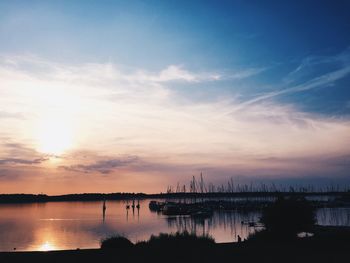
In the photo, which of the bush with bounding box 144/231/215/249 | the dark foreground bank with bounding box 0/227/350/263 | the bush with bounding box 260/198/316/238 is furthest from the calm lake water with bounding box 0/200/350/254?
the dark foreground bank with bounding box 0/227/350/263

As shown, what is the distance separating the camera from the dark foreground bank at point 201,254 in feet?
59.3

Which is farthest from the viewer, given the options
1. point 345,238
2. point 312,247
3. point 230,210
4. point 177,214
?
point 230,210

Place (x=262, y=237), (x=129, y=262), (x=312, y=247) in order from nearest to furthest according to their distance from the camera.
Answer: (x=129, y=262)
(x=312, y=247)
(x=262, y=237)

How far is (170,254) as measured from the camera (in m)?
19.5

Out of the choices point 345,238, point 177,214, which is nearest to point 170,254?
point 345,238

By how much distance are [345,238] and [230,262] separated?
1260cm

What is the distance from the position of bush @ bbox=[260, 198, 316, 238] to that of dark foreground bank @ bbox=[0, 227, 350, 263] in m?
7.56

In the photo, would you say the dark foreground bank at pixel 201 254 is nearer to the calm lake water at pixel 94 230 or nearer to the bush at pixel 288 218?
the bush at pixel 288 218

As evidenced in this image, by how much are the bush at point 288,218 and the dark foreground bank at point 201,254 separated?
7.56 meters

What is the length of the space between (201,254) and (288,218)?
13.8m

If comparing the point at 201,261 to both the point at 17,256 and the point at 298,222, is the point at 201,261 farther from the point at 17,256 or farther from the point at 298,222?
the point at 298,222

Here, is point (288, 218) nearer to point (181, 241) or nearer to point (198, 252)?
point (181, 241)

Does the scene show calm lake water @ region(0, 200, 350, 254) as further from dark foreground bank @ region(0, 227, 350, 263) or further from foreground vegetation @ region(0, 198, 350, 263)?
dark foreground bank @ region(0, 227, 350, 263)

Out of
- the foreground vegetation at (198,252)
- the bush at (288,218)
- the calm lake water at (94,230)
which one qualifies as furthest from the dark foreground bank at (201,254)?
the calm lake water at (94,230)
